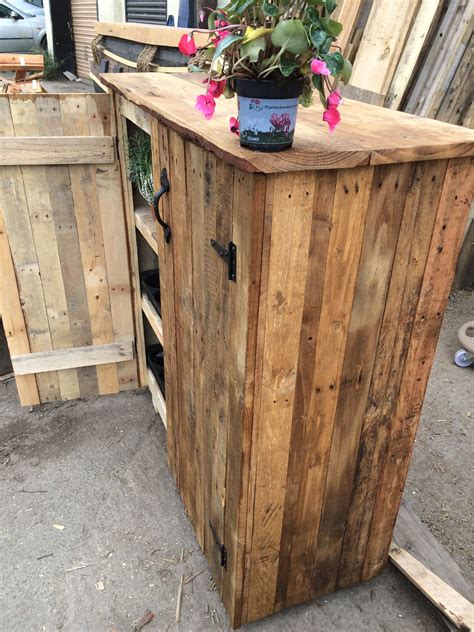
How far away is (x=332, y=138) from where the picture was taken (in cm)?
142

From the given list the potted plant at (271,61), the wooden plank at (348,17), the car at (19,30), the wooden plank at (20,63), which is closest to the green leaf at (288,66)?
the potted plant at (271,61)

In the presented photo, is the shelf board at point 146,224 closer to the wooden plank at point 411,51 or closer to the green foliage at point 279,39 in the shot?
the green foliage at point 279,39

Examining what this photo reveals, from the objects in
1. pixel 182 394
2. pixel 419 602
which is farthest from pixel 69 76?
pixel 419 602

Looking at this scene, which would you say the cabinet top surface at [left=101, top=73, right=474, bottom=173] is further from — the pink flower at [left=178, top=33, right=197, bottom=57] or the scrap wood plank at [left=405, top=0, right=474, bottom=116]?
the scrap wood plank at [left=405, top=0, right=474, bottom=116]

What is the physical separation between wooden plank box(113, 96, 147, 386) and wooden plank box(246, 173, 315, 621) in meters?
1.71

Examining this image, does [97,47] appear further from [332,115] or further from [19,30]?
[19,30]

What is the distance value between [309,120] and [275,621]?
6.28ft

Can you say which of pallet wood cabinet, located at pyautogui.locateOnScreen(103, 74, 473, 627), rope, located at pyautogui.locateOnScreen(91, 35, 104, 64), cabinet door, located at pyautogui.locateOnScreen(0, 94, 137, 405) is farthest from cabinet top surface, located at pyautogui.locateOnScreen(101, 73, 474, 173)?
rope, located at pyautogui.locateOnScreen(91, 35, 104, 64)

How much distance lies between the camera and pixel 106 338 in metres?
3.29

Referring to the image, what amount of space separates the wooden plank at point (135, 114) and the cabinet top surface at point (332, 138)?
13cm

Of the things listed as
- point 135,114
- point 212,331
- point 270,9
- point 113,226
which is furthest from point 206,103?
point 113,226

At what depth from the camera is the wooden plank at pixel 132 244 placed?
2758 millimetres

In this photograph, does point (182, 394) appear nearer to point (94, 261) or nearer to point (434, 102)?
point (94, 261)

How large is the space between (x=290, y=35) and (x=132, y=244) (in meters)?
2.09
